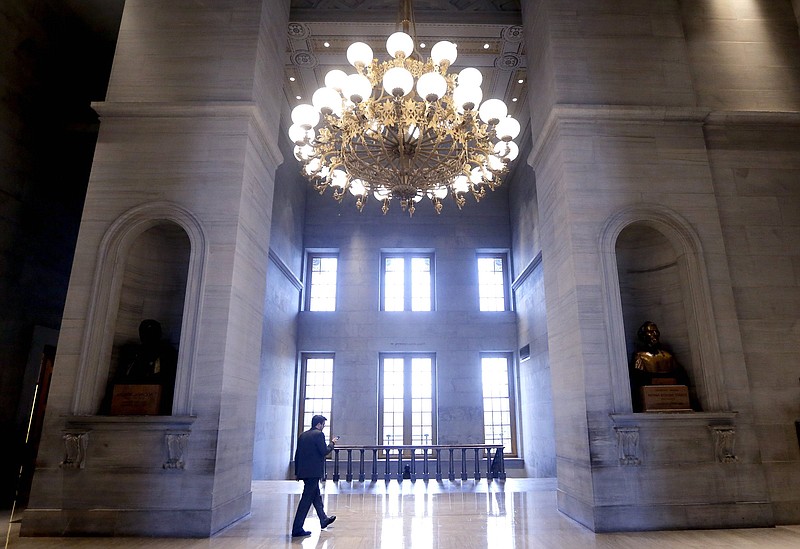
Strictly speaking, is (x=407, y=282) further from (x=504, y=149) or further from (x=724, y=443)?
(x=724, y=443)

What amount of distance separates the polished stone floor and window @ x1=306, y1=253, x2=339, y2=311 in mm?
6519

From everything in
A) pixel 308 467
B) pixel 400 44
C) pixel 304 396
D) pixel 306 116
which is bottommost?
pixel 308 467

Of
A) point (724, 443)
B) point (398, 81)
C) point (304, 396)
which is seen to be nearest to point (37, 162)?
point (398, 81)

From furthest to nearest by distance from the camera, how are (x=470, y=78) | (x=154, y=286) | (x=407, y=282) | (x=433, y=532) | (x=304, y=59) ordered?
(x=407, y=282) → (x=304, y=59) → (x=154, y=286) → (x=470, y=78) → (x=433, y=532)

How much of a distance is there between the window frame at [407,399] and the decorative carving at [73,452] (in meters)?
7.67

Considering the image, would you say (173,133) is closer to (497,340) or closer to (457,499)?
(457,499)

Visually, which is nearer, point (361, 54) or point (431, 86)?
point (431, 86)

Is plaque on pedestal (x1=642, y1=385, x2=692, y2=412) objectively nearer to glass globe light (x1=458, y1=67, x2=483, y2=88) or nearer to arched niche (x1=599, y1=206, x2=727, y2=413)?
arched niche (x1=599, y1=206, x2=727, y2=413)

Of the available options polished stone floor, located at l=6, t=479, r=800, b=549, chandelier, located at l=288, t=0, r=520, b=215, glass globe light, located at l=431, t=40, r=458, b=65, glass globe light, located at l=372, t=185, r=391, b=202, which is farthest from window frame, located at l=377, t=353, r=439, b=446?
glass globe light, located at l=431, t=40, r=458, b=65

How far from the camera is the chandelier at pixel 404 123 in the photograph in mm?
5133

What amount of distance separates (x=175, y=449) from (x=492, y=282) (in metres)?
9.85

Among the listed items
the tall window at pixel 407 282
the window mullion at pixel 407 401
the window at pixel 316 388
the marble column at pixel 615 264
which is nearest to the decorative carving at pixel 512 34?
the marble column at pixel 615 264

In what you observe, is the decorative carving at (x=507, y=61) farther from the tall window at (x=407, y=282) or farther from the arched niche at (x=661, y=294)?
the tall window at (x=407, y=282)

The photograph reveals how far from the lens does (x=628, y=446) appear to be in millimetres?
4719
